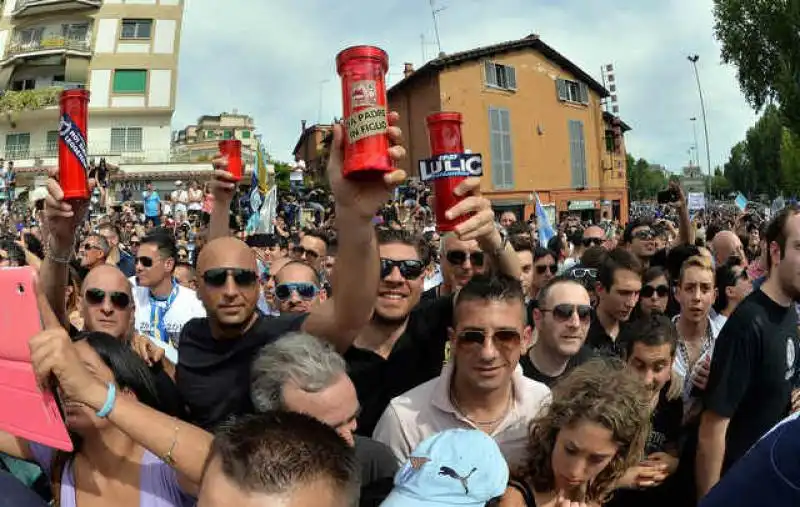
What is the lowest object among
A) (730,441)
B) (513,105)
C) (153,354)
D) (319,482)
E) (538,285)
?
(730,441)

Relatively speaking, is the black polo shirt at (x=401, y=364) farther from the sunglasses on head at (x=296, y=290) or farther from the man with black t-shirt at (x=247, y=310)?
the sunglasses on head at (x=296, y=290)

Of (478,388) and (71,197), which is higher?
(71,197)

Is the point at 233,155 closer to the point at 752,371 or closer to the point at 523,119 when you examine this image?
the point at 752,371

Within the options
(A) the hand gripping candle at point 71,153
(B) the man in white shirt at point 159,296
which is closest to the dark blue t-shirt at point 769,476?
(A) the hand gripping candle at point 71,153

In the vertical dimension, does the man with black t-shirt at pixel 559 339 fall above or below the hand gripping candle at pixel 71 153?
below

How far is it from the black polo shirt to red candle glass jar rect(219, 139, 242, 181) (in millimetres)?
1174

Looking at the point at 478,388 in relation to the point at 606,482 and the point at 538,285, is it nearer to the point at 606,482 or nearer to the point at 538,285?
the point at 606,482

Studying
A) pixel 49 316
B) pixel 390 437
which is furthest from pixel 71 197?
pixel 390 437

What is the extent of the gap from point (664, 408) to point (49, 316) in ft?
8.97

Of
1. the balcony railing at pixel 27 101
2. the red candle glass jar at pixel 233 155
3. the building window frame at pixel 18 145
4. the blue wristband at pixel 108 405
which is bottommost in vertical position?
the blue wristband at pixel 108 405

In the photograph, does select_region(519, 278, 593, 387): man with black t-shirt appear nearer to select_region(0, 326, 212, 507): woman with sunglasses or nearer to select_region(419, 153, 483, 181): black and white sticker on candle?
select_region(419, 153, 483, 181): black and white sticker on candle

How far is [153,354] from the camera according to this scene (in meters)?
2.91

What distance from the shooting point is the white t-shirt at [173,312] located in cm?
468

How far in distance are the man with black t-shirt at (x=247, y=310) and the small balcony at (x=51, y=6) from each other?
43774mm
